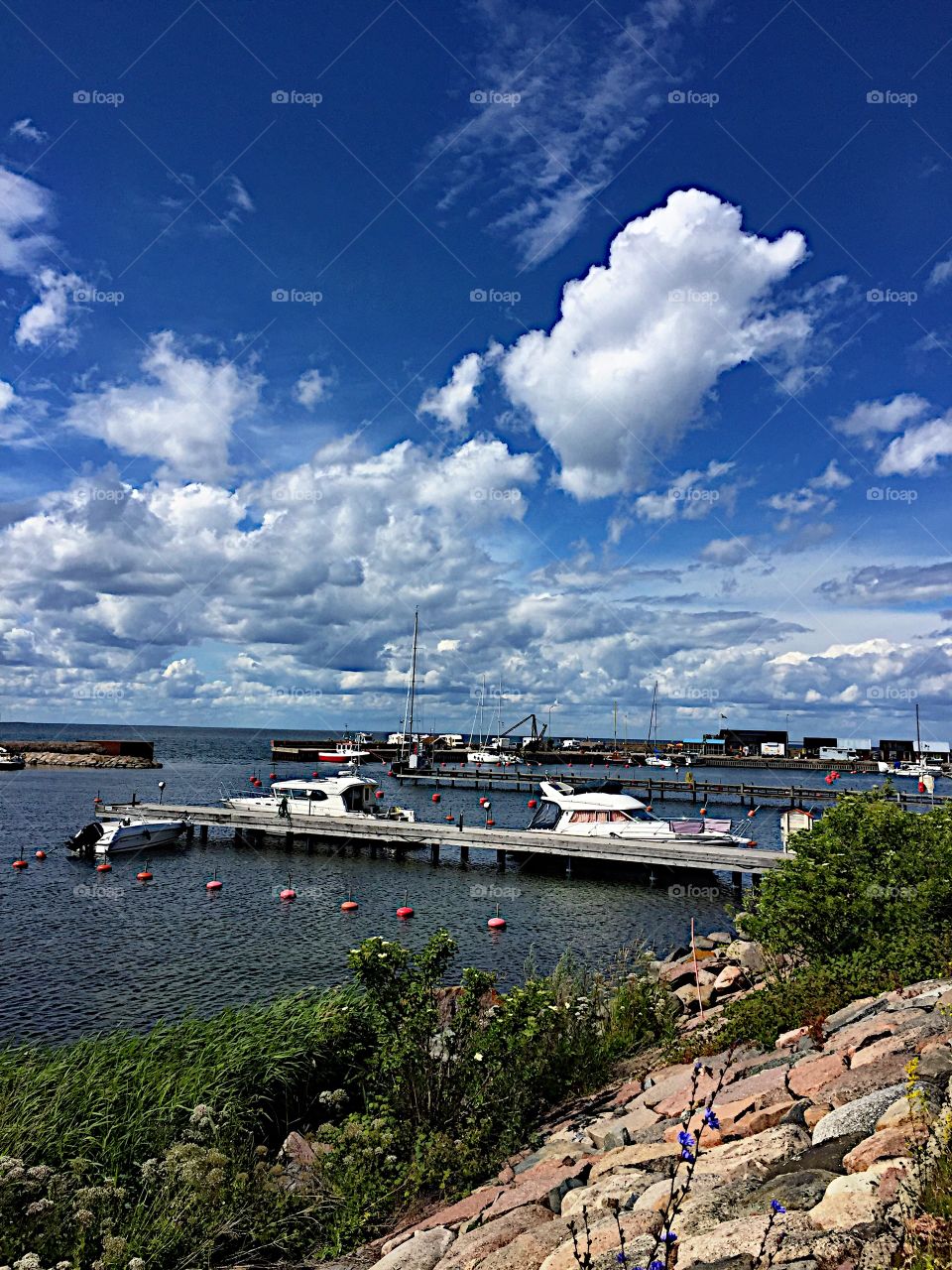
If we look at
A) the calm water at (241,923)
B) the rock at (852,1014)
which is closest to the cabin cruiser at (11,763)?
the calm water at (241,923)

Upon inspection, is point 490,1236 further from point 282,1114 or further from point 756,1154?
point 282,1114

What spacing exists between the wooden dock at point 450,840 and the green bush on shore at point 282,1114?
1867cm

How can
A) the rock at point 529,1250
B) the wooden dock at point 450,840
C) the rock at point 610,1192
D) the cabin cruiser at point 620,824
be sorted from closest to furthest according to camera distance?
the rock at point 529,1250
the rock at point 610,1192
the wooden dock at point 450,840
the cabin cruiser at point 620,824

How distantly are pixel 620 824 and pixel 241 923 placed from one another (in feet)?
55.1

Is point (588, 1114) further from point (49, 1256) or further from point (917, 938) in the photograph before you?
point (49, 1256)

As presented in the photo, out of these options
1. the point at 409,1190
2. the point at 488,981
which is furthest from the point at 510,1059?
the point at 409,1190

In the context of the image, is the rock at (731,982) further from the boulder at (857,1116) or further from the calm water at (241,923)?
the boulder at (857,1116)

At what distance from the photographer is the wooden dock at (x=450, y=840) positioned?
31266 mm

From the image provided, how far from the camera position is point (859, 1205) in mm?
4145

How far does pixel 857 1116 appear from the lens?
5500 millimetres

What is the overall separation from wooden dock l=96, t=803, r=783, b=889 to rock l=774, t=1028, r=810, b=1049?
20711mm

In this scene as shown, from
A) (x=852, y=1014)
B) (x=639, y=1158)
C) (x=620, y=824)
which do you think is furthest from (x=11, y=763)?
(x=639, y=1158)

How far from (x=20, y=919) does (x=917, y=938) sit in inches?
1067

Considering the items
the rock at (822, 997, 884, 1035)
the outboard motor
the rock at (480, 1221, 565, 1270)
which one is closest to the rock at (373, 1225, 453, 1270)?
the rock at (480, 1221, 565, 1270)
